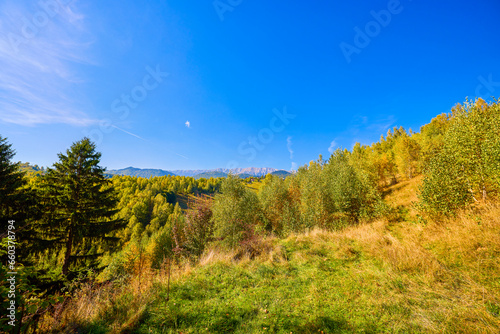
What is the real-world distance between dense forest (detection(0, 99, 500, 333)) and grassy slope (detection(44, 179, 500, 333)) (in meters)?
1.70

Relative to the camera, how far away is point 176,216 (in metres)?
21.3

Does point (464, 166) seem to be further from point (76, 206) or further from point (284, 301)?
point (76, 206)

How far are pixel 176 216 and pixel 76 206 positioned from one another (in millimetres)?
9512

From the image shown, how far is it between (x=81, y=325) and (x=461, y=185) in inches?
689

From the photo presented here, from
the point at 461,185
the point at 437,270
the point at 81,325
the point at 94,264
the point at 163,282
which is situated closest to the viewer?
the point at 81,325

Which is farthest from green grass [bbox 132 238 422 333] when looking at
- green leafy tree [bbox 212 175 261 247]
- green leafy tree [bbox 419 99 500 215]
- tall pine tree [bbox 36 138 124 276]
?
tall pine tree [bbox 36 138 124 276]

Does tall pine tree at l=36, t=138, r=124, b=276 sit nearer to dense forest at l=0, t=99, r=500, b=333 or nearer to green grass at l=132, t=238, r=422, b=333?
dense forest at l=0, t=99, r=500, b=333

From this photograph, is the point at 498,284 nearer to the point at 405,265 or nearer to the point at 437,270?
the point at 437,270

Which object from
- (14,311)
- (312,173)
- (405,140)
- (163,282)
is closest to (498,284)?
(163,282)

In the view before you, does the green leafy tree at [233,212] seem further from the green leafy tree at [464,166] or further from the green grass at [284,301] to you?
the green leafy tree at [464,166]

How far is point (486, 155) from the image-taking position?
8117 millimetres

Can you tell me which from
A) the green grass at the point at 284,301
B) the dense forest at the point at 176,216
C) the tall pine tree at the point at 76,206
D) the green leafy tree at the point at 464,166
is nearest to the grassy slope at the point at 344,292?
the green grass at the point at 284,301

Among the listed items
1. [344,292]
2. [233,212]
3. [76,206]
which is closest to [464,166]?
[344,292]

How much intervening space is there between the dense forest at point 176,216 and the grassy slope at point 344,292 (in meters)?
1.70
